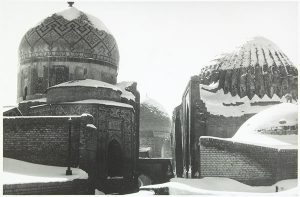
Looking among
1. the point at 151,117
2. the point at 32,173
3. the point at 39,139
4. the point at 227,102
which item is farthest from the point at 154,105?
the point at 32,173

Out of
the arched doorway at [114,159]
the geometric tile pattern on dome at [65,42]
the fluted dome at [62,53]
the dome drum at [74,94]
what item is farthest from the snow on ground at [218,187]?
the geometric tile pattern on dome at [65,42]

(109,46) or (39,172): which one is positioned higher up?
(109,46)

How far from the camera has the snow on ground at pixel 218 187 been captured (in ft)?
38.9

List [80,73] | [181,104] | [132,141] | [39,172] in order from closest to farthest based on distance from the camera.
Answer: [39,172] → [132,141] → [80,73] → [181,104]

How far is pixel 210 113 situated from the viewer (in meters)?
19.2

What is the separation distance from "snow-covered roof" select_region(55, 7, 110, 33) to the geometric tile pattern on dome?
136mm

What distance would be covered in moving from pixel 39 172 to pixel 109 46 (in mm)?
9493

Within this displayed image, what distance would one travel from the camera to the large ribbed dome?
19984mm

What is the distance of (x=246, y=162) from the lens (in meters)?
13.4

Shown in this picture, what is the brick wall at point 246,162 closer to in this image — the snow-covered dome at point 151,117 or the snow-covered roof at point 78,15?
the snow-covered roof at point 78,15

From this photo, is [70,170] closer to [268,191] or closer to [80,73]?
[268,191]

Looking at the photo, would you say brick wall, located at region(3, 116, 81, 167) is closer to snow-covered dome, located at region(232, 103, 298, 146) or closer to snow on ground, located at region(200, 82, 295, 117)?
snow-covered dome, located at region(232, 103, 298, 146)

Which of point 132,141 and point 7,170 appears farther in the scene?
point 132,141

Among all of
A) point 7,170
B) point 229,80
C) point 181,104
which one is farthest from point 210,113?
point 7,170
